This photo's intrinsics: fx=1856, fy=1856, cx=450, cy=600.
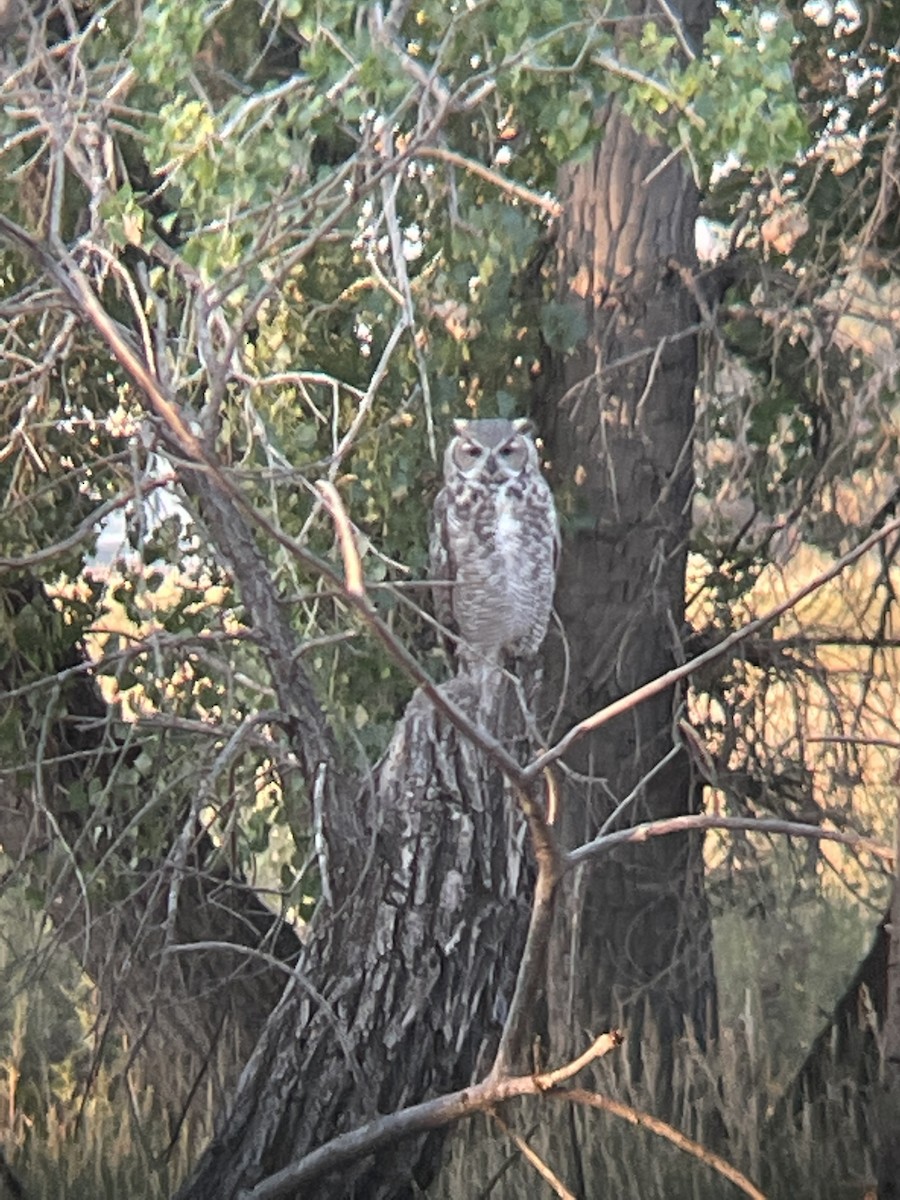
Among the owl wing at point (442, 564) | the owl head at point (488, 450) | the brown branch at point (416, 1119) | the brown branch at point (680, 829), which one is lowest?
the brown branch at point (416, 1119)

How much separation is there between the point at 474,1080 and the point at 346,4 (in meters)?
1.84

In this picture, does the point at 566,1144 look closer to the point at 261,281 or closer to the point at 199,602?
the point at 199,602

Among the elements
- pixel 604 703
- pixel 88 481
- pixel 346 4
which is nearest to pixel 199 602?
pixel 88 481

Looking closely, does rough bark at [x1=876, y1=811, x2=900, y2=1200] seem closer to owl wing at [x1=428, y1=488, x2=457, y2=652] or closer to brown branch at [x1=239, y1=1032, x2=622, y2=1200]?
brown branch at [x1=239, y1=1032, x2=622, y2=1200]

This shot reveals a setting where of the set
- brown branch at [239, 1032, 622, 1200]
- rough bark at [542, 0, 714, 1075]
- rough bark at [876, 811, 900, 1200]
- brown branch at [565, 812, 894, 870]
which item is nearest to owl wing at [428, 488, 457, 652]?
rough bark at [542, 0, 714, 1075]

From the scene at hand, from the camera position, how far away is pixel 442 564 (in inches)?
160

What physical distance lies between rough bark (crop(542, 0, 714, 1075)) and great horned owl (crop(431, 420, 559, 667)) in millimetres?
278

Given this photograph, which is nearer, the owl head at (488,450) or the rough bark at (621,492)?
the owl head at (488,450)

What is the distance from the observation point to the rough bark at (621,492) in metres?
4.39

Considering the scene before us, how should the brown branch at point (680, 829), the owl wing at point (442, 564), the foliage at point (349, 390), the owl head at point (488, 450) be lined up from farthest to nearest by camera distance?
the owl wing at point (442, 564), the owl head at point (488, 450), the foliage at point (349, 390), the brown branch at point (680, 829)

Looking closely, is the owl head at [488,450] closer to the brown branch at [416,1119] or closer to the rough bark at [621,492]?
the rough bark at [621,492]

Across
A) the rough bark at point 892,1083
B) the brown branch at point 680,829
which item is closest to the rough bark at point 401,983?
the rough bark at point 892,1083

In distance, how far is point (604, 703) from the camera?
454 centimetres

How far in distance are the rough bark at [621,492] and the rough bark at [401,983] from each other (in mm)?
944
